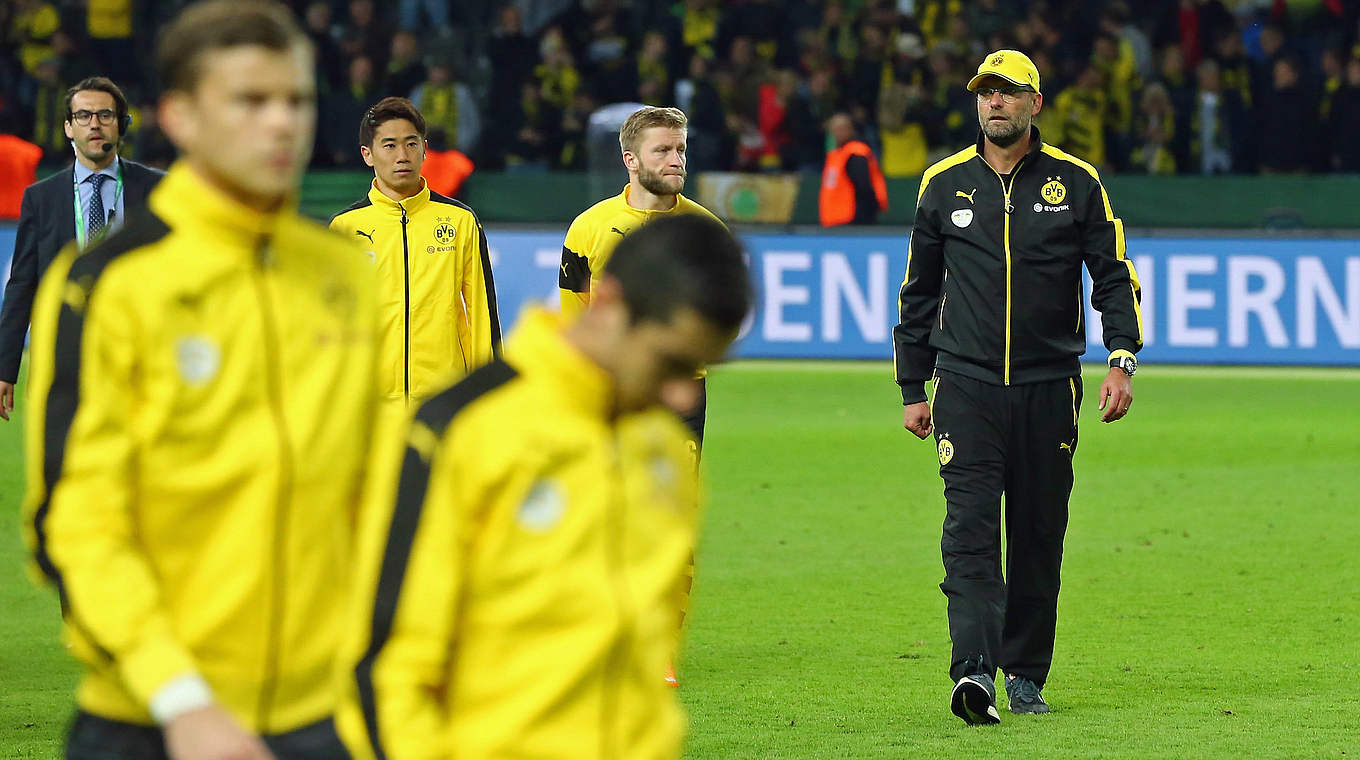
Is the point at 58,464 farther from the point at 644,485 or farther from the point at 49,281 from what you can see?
the point at 644,485

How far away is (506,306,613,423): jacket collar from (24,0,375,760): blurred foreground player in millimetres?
457

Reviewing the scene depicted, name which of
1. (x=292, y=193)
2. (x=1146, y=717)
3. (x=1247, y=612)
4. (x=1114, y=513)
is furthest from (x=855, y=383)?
(x=292, y=193)

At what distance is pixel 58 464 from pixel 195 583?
28 cm

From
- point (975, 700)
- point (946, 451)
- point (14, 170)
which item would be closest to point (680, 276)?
point (975, 700)

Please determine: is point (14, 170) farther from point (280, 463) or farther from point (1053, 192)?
point (280, 463)

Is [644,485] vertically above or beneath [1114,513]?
above

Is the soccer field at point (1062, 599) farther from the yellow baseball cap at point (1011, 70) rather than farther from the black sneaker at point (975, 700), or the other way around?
the yellow baseball cap at point (1011, 70)

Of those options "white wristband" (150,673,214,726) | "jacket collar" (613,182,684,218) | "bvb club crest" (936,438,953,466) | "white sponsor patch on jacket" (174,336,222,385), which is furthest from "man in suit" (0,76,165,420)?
"white wristband" (150,673,214,726)

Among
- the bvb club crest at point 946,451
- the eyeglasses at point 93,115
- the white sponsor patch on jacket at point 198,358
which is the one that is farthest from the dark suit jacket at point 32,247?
the white sponsor patch on jacket at point 198,358

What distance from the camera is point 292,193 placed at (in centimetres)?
316

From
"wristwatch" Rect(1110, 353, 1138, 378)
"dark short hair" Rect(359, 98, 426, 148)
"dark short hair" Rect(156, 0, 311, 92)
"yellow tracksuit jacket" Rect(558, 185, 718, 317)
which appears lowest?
"wristwatch" Rect(1110, 353, 1138, 378)

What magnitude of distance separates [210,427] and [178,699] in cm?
43

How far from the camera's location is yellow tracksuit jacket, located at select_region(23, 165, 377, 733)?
2.97m

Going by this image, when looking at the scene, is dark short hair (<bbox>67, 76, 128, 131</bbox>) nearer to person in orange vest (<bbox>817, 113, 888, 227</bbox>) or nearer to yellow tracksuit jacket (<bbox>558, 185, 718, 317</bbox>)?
yellow tracksuit jacket (<bbox>558, 185, 718, 317</bbox>)
